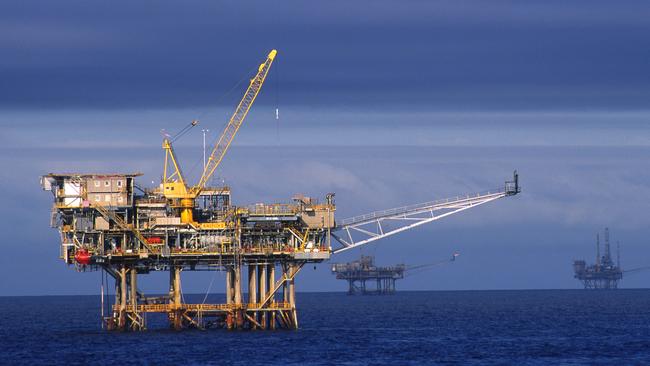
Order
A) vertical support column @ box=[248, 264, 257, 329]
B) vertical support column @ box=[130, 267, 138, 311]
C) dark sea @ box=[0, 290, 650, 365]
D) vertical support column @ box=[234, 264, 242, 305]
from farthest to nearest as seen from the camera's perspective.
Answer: vertical support column @ box=[248, 264, 257, 329] → vertical support column @ box=[130, 267, 138, 311] → vertical support column @ box=[234, 264, 242, 305] → dark sea @ box=[0, 290, 650, 365]

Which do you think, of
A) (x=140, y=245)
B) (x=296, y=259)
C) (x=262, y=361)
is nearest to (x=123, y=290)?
(x=140, y=245)

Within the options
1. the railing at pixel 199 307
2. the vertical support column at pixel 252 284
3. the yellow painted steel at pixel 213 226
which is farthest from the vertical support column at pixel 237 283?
the yellow painted steel at pixel 213 226

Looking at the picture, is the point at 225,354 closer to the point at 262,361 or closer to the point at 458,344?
the point at 262,361

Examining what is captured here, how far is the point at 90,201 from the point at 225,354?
21.5 m

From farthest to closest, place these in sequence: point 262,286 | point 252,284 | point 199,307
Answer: point 252,284
point 262,286
point 199,307

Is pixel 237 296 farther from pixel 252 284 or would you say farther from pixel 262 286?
pixel 252 284

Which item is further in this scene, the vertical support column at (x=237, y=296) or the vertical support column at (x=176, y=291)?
the vertical support column at (x=176, y=291)

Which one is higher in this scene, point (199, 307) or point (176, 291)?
point (176, 291)

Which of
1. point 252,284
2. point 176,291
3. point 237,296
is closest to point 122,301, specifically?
point 176,291

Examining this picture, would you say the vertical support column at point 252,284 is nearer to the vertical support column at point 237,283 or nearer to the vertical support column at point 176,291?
the vertical support column at point 237,283

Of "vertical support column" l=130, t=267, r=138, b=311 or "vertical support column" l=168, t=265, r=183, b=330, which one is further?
"vertical support column" l=130, t=267, r=138, b=311

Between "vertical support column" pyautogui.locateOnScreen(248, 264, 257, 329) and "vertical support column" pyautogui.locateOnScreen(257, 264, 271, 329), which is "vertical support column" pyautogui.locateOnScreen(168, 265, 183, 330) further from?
"vertical support column" pyautogui.locateOnScreen(257, 264, 271, 329)

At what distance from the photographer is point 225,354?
106m

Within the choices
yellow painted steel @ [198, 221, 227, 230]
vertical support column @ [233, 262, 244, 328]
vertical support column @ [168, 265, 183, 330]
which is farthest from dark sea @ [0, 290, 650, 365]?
yellow painted steel @ [198, 221, 227, 230]
